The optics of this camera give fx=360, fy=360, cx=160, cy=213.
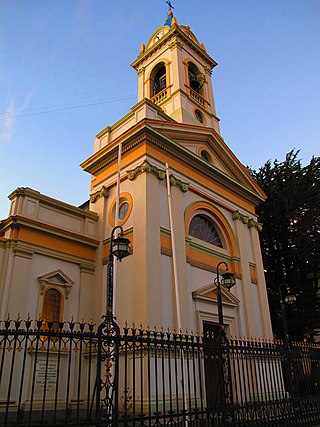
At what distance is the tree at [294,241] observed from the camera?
20156 millimetres

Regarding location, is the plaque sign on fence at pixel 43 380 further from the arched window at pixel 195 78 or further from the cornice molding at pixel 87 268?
the arched window at pixel 195 78

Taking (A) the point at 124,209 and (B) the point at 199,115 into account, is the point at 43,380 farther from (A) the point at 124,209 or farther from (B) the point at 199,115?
Result: (B) the point at 199,115

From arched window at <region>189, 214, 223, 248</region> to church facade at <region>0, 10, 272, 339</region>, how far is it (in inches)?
1.9

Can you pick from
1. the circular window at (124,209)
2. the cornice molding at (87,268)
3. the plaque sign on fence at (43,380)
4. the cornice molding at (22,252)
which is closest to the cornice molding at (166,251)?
the circular window at (124,209)

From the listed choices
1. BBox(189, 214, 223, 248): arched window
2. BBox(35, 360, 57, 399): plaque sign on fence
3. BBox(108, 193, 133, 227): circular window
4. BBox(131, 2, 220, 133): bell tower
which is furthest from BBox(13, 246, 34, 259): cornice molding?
BBox(131, 2, 220, 133): bell tower

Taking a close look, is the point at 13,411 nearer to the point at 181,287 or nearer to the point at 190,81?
the point at 181,287

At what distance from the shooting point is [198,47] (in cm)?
2264

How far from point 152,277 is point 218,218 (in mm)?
5927

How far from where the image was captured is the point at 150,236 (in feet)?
40.3

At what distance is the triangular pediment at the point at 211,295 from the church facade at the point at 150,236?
54mm

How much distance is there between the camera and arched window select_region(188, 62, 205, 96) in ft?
71.7

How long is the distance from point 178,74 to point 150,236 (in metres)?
11.3

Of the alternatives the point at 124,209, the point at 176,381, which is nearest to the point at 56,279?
the point at 124,209

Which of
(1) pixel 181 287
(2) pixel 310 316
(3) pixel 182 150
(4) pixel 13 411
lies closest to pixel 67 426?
(4) pixel 13 411
